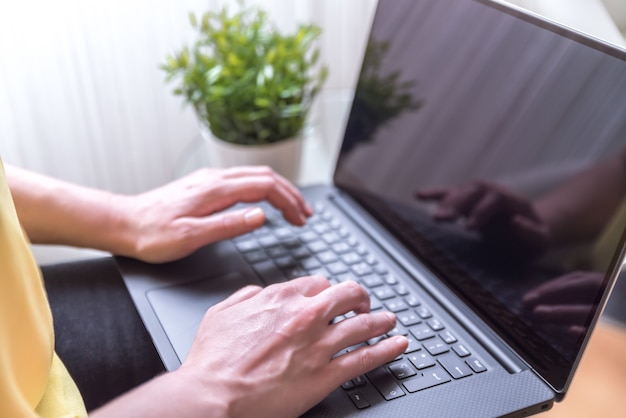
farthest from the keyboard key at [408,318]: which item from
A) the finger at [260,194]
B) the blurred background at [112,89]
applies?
the blurred background at [112,89]

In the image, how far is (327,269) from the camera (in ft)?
2.52

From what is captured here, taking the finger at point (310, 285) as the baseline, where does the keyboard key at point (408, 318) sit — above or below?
below

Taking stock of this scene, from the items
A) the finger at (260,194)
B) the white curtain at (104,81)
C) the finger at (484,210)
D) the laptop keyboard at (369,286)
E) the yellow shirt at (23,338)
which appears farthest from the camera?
the white curtain at (104,81)

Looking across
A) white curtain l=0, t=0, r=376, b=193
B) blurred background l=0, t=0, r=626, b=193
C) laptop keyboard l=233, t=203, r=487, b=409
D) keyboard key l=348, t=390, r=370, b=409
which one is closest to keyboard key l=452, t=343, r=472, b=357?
laptop keyboard l=233, t=203, r=487, b=409

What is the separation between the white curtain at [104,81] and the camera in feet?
3.46

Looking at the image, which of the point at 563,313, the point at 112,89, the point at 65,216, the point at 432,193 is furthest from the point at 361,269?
the point at 112,89

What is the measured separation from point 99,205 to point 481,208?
45 centimetres

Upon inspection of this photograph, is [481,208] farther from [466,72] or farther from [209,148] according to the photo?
[209,148]

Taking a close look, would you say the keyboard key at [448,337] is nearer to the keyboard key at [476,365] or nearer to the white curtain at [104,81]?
the keyboard key at [476,365]

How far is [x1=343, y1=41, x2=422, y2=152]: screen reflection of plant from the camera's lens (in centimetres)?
84

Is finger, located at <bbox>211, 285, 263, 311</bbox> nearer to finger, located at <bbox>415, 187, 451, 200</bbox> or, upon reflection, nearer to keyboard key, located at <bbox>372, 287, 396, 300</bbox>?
keyboard key, located at <bbox>372, 287, 396, 300</bbox>

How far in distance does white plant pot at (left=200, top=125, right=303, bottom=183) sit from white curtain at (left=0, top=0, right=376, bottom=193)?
0.14m

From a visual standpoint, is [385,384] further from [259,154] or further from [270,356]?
[259,154]

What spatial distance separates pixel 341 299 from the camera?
0.63 metres
